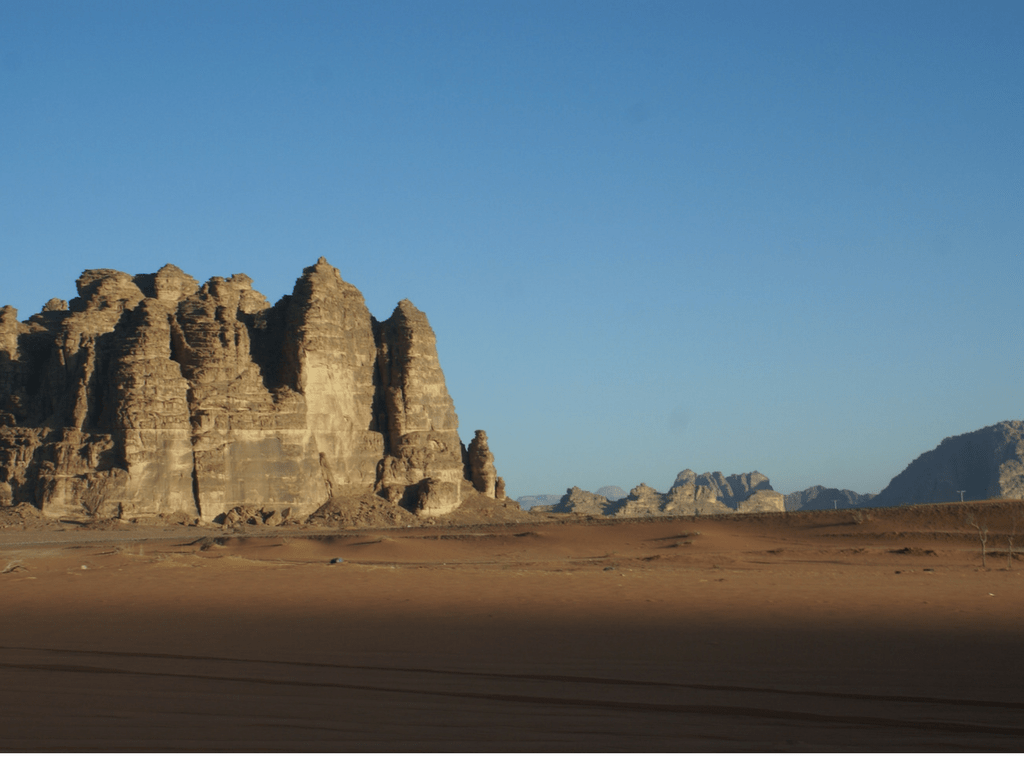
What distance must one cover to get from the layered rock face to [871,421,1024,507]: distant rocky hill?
114 meters

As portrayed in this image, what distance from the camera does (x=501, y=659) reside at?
10.7 m

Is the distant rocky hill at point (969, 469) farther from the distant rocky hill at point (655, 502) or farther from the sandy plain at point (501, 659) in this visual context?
the sandy plain at point (501, 659)

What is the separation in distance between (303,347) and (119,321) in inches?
500

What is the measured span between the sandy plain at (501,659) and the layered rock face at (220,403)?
2769cm

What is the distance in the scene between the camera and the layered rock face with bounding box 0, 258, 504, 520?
5034 cm

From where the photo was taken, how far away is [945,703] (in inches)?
326

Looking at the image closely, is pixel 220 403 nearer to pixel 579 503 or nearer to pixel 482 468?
pixel 482 468

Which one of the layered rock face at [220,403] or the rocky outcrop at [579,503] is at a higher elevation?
the layered rock face at [220,403]

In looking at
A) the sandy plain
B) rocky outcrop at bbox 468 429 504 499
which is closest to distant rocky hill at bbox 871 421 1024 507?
rocky outcrop at bbox 468 429 504 499

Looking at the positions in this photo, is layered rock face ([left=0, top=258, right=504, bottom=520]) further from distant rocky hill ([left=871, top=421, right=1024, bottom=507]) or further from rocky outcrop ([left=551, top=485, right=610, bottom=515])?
distant rocky hill ([left=871, top=421, right=1024, bottom=507])

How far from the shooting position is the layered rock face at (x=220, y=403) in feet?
165

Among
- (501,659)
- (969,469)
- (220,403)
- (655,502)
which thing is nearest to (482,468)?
(220,403)

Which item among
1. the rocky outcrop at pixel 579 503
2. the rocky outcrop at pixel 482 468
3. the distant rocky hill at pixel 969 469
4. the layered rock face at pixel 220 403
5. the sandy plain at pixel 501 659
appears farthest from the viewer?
the distant rocky hill at pixel 969 469

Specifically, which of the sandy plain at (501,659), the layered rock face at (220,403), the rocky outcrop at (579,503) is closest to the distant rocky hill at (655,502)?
the rocky outcrop at (579,503)
